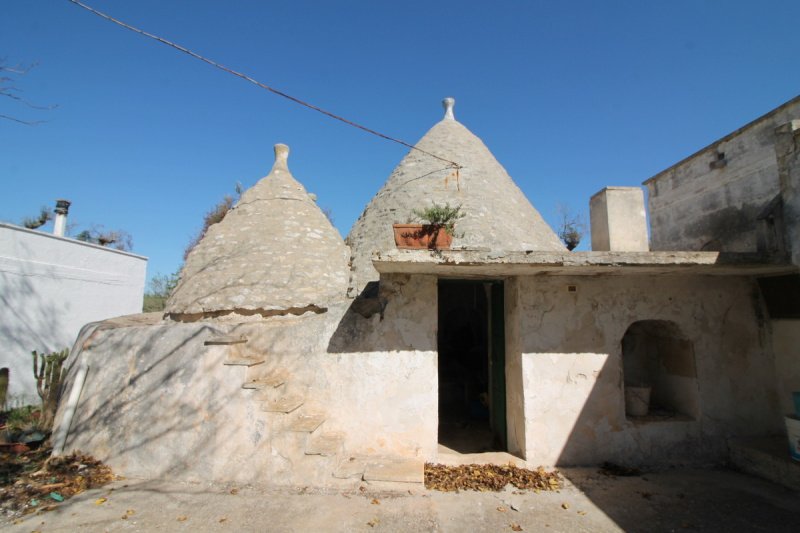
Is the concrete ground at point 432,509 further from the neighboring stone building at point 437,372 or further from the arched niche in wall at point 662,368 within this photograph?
the arched niche in wall at point 662,368

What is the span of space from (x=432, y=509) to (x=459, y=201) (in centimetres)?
637

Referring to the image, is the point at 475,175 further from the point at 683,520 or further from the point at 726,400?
the point at 683,520

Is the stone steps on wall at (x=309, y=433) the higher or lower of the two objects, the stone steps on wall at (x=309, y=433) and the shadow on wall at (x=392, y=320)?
the lower

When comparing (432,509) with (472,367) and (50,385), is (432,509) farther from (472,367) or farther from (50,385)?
(50,385)

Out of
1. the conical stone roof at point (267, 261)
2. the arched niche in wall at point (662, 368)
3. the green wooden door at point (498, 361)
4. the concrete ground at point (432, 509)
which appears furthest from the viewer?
the conical stone roof at point (267, 261)

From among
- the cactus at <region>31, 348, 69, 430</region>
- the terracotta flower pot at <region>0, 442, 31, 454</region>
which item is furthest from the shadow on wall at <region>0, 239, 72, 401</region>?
the terracotta flower pot at <region>0, 442, 31, 454</region>

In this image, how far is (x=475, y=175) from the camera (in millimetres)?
9211

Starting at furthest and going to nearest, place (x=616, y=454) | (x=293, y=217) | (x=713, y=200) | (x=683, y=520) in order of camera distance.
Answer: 1. (x=293, y=217)
2. (x=713, y=200)
3. (x=616, y=454)
4. (x=683, y=520)

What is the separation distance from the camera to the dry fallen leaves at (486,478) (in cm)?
389

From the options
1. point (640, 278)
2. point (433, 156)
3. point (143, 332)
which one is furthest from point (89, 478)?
point (433, 156)

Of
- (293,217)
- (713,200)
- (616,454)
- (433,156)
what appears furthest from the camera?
(433,156)

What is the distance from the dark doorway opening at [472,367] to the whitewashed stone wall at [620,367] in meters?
0.54

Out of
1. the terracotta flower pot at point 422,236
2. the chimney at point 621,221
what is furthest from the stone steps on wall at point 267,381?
the chimney at point 621,221

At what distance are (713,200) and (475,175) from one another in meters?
4.71
